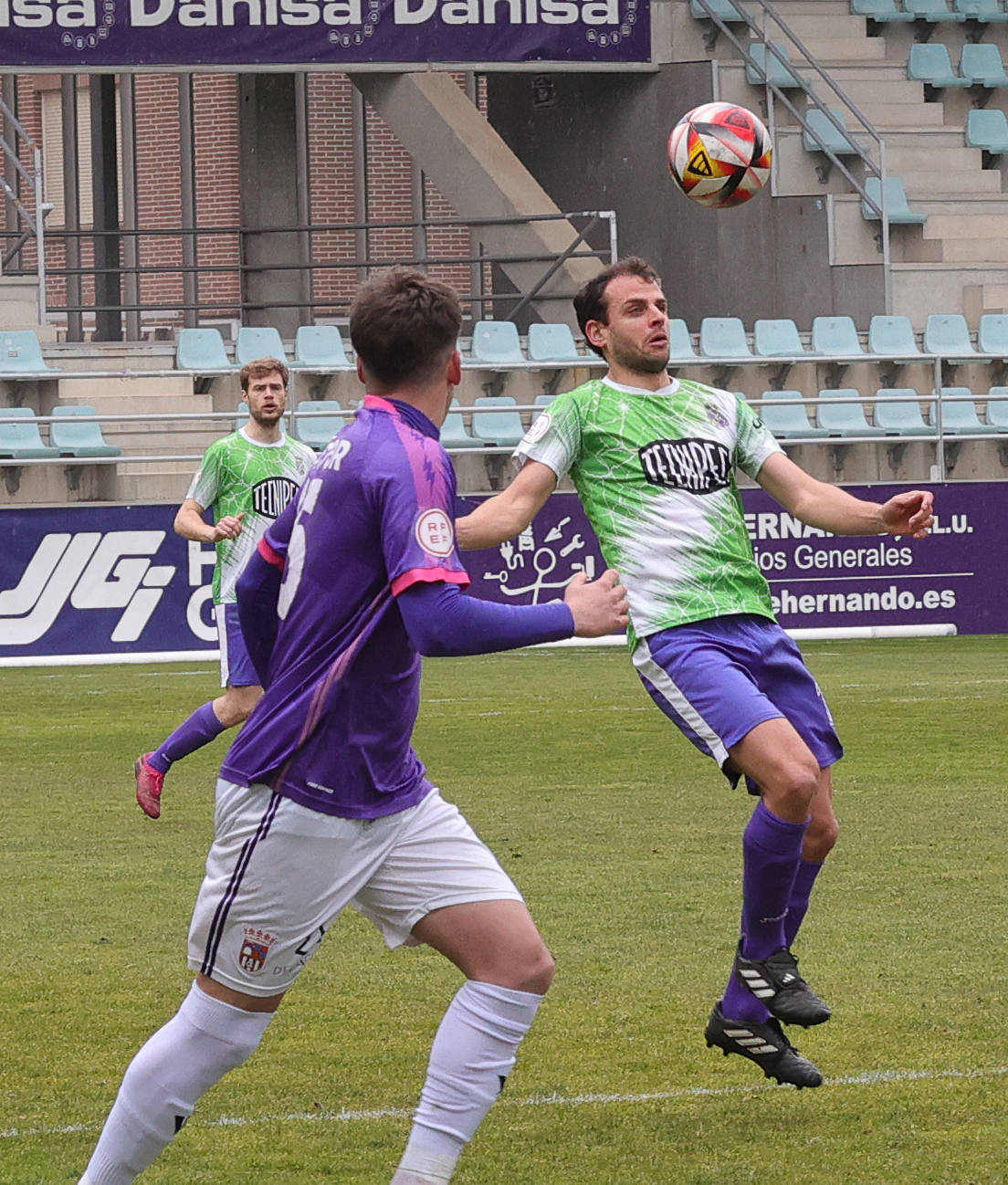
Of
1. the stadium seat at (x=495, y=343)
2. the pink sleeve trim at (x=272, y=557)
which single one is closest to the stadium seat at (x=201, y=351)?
the stadium seat at (x=495, y=343)

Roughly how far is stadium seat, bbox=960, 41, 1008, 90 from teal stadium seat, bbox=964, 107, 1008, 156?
Answer: 1.71 feet

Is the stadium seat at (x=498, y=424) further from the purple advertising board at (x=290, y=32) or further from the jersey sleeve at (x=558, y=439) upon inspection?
the jersey sleeve at (x=558, y=439)

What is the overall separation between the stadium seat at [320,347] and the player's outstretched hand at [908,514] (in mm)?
15929

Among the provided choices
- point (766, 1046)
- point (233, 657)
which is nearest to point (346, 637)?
point (766, 1046)

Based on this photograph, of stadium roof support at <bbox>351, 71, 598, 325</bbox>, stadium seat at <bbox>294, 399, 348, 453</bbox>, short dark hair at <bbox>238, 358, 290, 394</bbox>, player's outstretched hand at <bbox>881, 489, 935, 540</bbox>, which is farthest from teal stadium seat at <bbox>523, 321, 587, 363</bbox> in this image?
player's outstretched hand at <bbox>881, 489, 935, 540</bbox>

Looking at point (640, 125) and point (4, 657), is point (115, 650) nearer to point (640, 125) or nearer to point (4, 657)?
point (4, 657)

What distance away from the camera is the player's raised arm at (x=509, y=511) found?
206 inches

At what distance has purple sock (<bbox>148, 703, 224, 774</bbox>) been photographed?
354 inches

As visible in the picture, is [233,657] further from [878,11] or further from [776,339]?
[878,11]

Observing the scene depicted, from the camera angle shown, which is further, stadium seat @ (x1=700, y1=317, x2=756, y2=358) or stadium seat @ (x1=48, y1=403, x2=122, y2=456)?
stadium seat @ (x1=700, y1=317, x2=756, y2=358)

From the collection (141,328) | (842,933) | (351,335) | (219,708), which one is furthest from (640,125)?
(351,335)

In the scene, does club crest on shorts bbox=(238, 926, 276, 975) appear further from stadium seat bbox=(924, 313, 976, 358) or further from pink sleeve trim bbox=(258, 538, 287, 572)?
stadium seat bbox=(924, 313, 976, 358)

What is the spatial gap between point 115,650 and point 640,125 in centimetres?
1138

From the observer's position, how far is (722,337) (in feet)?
71.0
